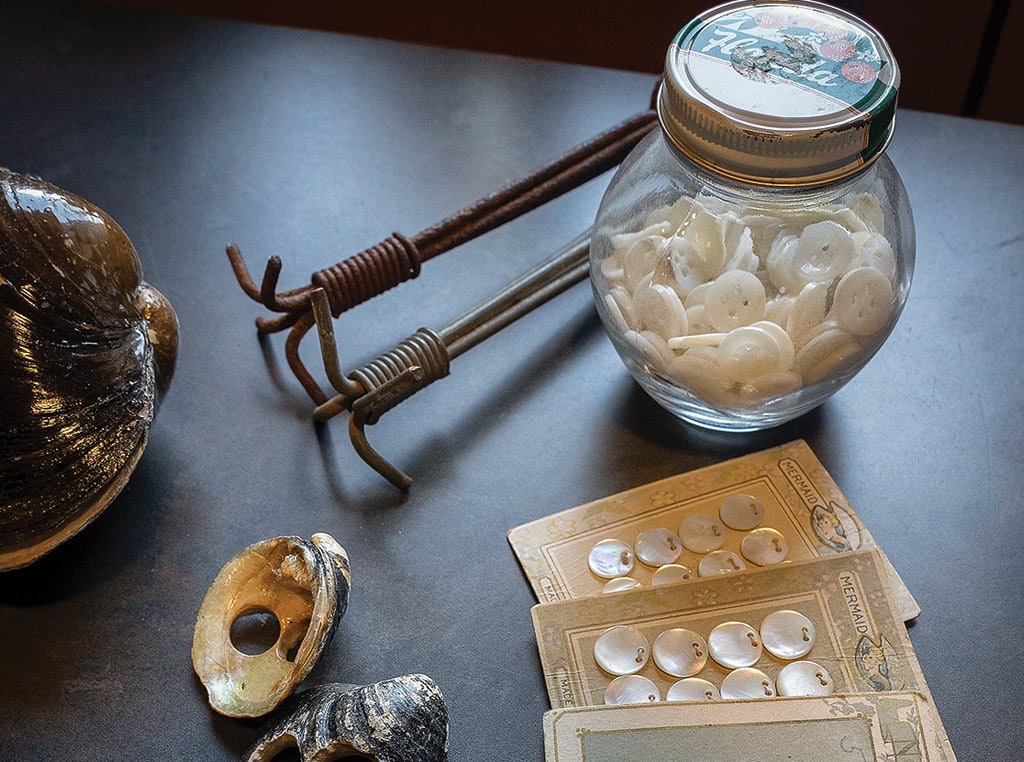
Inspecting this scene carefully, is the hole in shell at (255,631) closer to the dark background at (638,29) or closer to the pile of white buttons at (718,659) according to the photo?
the pile of white buttons at (718,659)

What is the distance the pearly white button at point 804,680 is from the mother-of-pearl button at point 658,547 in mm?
104

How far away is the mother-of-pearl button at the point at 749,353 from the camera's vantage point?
69 centimetres

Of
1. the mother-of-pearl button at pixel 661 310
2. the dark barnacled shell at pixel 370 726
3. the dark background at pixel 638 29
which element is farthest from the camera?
the dark background at pixel 638 29

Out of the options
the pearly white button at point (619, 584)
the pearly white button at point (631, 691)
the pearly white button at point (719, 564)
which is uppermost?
the pearly white button at point (719, 564)

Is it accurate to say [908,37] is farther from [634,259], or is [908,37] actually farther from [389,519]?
[389,519]

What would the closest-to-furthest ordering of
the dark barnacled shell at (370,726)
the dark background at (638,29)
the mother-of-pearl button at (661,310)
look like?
the dark barnacled shell at (370,726) < the mother-of-pearl button at (661,310) < the dark background at (638,29)

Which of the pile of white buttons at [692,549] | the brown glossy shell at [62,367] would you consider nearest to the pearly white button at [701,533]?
the pile of white buttons at [692,549]

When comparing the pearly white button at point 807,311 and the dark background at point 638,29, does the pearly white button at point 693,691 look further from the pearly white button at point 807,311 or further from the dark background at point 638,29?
the dark background at point 638,29

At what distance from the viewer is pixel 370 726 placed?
593 millimetres

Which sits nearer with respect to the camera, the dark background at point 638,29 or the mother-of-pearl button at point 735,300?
the mother-of-pearl button at point 735,300

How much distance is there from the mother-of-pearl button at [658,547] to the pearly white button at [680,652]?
55 mm

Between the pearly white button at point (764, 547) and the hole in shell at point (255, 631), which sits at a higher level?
the pearly white button at point (764, 547)

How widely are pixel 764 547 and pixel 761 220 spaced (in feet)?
0.71

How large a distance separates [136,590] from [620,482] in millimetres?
333
